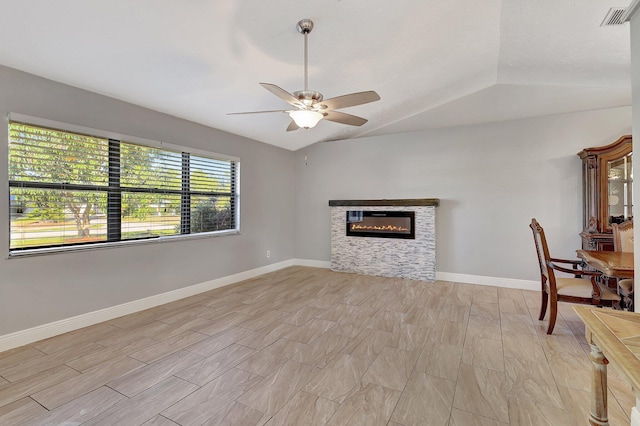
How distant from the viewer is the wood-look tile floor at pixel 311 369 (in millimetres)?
1807

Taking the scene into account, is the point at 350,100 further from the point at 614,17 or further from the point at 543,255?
the point at 543,255

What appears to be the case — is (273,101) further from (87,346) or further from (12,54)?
(87,346)

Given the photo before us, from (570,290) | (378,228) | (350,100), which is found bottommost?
(570,290)

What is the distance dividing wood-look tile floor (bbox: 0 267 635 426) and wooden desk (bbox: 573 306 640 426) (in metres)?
0.52

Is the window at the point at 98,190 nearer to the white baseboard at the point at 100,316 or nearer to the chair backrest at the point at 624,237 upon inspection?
the white baseboard at the point at 100,316

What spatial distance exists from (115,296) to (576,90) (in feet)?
20.9

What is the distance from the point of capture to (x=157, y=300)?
3.78 meters

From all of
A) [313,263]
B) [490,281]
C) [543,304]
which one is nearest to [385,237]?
[313,263]

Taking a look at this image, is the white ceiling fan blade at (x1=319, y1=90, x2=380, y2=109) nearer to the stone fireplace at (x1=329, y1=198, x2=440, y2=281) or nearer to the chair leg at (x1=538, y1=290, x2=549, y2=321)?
the chair leg at (x1=538, y1=290, x2=549, y2=321)

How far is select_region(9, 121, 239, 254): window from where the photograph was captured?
2.77m

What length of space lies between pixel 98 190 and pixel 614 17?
522 centimetres

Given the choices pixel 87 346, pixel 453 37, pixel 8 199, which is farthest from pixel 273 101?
pixel 87 346

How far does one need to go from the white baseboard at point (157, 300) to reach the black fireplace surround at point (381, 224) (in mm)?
912

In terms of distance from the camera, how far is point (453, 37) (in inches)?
117
